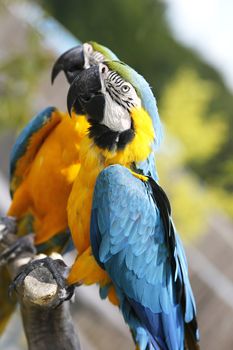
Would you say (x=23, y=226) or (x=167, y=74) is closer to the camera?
(x=23, y=226)

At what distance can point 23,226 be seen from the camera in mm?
1875

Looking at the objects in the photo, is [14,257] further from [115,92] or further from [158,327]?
[115,92]

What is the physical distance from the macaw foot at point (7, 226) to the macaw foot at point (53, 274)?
0.41m

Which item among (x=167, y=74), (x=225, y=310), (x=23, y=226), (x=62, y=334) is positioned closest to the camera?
(x=62, y=334)

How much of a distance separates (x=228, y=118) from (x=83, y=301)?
4960mm

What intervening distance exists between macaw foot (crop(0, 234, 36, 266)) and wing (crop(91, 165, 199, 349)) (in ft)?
1.54

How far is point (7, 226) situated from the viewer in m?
1.83

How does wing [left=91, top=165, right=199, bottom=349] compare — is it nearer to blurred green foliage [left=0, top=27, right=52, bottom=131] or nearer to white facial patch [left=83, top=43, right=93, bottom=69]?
white facial patch [left=83, top=43, right=93, bottom=69]

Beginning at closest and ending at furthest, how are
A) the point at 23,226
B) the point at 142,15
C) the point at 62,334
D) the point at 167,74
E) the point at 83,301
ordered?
the point at 62,334 < the point at 23,226 < the point at 83,301 < the point at 142,15 < the point at 167,74

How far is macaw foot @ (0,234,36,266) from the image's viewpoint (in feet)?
5.59

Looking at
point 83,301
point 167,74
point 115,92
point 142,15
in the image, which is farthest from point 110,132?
point 167,74

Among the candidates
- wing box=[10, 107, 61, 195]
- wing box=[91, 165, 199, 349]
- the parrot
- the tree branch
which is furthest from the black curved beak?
the tree branch

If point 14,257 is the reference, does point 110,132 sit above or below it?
above

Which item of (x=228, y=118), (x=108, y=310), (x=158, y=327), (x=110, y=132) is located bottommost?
A: (x=108, y=310)
